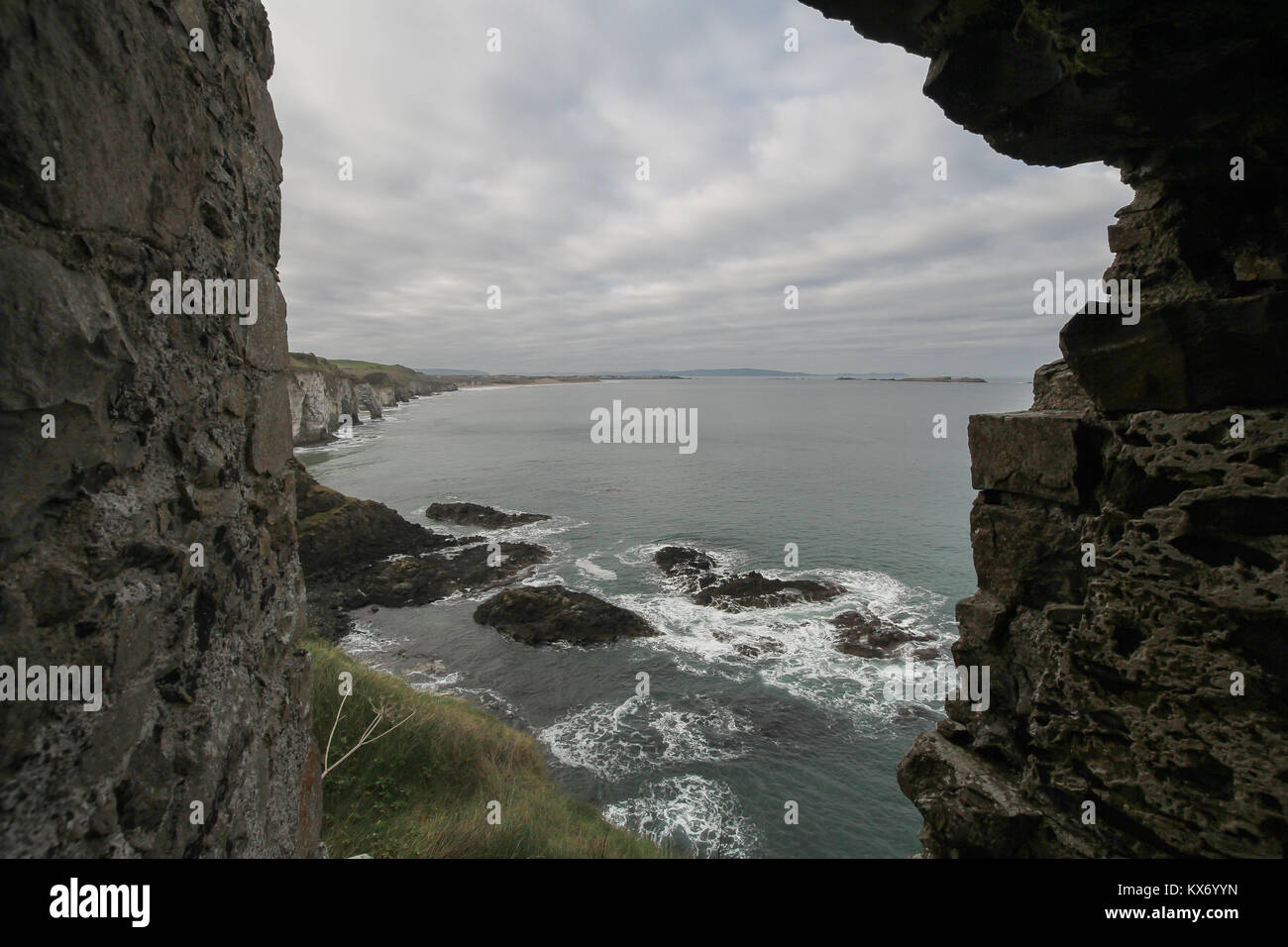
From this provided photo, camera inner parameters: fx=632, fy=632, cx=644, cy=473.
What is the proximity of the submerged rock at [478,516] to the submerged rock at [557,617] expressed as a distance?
11.9m

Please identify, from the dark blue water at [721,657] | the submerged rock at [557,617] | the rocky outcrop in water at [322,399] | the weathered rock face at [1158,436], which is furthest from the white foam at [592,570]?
the rocky outcrop in water at [322,399]

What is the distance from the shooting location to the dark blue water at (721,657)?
13.3 m

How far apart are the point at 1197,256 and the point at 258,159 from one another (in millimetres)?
5367

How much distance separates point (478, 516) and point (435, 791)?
2716 cm

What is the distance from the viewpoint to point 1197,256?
355cm

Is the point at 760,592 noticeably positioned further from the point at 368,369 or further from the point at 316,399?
the point at 368,369

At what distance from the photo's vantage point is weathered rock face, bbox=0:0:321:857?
1986 millimetres

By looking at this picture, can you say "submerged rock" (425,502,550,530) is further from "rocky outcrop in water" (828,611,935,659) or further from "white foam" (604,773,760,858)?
"white foam" (604,773,760,858)

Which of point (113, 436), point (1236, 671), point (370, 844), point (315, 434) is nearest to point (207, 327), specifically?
point (113, 436)

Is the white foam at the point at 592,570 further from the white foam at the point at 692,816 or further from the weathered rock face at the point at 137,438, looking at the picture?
the weathered rock face at the point at 137,438

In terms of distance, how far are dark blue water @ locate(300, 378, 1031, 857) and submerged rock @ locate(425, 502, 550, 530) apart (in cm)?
154

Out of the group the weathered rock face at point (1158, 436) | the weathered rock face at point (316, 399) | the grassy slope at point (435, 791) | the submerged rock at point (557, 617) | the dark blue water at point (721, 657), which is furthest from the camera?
the weathered rock face at point (316, 399)

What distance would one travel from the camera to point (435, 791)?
8945 millimetres

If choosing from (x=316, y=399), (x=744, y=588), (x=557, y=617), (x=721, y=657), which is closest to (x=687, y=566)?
(x=744, y=588)
